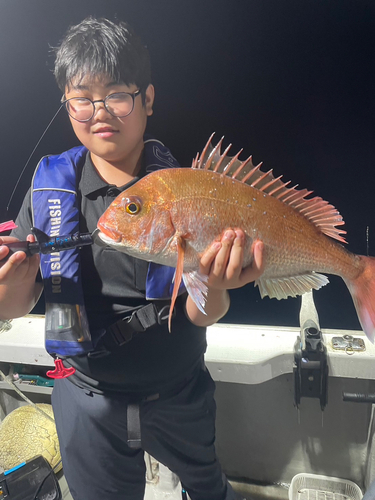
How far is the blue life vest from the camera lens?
0.93m

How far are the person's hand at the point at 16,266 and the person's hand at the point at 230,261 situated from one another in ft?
1.37

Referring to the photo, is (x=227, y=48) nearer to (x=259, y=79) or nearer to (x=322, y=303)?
(x=259, y=79)

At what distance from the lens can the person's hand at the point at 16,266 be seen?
81 centimetres

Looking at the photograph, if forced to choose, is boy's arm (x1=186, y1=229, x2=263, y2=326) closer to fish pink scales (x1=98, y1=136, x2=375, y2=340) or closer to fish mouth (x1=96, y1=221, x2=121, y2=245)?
fish pink scales (x1=98, y1=136, x2=375, y2=340)

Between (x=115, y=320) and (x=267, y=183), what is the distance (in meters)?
0.54

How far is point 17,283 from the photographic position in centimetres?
91

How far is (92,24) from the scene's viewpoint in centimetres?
99

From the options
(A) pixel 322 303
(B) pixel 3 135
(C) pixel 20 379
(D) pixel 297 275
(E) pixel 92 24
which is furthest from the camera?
(C) pixel 20 379

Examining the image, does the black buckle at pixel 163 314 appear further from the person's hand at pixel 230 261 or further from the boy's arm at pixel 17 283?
the boy's arm at pixel 17 283

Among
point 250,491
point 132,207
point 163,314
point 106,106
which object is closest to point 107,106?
point 106,106

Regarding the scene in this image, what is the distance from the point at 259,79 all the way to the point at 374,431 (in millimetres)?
1350

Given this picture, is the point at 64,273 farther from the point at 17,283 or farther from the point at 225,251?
the point at 225,251

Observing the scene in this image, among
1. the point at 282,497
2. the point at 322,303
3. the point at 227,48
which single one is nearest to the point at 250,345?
the point at 322,303

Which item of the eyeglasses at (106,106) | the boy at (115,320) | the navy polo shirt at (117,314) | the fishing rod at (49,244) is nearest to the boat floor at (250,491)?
the boy at (115,320)
